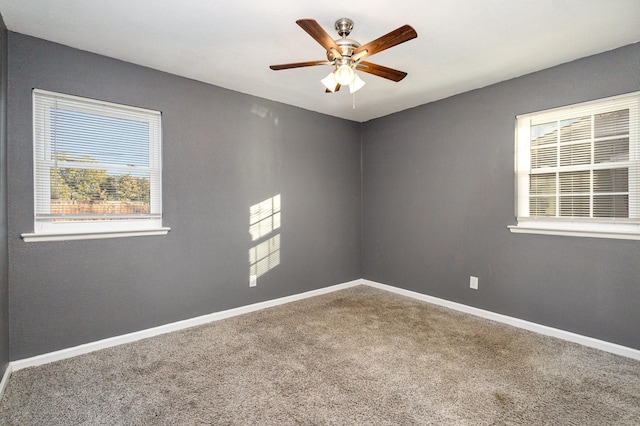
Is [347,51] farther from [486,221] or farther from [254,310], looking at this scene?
[254,310]

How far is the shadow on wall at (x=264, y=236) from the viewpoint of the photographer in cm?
357

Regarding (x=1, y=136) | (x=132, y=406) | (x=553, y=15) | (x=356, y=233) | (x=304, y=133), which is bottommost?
(x=132, y=406)

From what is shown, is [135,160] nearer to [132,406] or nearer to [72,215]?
[72,215]

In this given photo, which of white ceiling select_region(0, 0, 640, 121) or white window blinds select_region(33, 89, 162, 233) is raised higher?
white ceiling select_region(0, 0, 640, 121)

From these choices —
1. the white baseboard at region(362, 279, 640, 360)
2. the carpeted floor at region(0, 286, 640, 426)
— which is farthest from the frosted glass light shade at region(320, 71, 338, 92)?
the white baseboard at region(362, 279, 640, 360)

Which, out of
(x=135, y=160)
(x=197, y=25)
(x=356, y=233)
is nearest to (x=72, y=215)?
(x=135, y=160)

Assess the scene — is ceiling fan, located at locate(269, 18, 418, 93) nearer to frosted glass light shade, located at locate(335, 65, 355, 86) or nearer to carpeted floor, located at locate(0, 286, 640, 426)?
frosted glass light shade, located at locate(335, 65, 355, 86)

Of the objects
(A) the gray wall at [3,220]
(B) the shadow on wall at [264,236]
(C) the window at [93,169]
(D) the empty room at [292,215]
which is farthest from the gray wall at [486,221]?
A: (A) the gray wall at [3,220]

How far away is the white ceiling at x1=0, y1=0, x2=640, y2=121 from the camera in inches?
78.4

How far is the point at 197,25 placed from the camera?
7.18 ft

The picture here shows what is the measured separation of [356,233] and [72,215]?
3.34 m

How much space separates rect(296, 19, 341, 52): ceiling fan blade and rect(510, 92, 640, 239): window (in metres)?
2.23

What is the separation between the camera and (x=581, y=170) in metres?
2.76

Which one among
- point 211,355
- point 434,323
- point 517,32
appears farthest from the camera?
point 434,323
